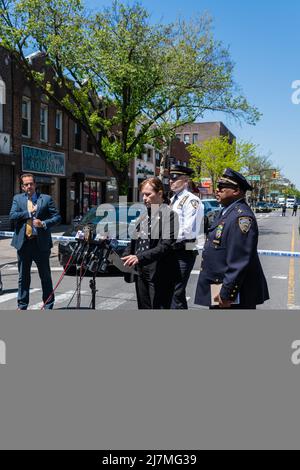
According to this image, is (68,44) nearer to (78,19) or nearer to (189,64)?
(78,19)

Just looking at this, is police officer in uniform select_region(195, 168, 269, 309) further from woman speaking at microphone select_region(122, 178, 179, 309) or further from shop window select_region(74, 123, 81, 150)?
shop window select_region(74, 123, 81, 150)

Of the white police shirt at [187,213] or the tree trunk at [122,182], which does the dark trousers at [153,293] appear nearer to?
the white police shirt at [187,213]

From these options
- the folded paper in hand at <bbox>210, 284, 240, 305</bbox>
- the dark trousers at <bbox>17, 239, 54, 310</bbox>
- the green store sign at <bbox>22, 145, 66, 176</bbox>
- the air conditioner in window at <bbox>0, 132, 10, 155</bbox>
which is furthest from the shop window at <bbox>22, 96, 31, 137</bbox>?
the folded paper in hand at <bbox>210, 284, 240, 305</bbox>

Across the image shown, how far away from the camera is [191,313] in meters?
1.71

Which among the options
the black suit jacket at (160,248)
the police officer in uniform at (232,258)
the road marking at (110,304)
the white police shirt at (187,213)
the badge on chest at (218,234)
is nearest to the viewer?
the police officer in uniform at (232,258)

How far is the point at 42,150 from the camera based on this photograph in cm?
2292

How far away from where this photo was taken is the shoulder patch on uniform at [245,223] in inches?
118

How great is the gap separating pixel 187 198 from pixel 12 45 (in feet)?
52.9

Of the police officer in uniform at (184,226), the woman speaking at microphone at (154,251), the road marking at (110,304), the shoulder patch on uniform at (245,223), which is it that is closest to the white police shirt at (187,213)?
the police officer in uniform at (184,226)

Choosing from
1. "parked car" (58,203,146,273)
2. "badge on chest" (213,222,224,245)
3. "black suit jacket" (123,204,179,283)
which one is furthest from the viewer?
"parked car" (58,203,146,273)

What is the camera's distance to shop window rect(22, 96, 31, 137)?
21875 millimetres

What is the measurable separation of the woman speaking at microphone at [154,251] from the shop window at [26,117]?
19.2 m

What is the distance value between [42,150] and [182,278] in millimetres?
20004

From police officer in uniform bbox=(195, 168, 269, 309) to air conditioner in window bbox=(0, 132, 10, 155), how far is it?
18.0 m
